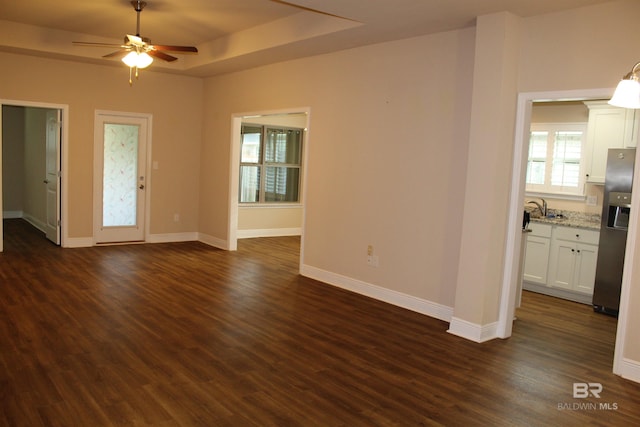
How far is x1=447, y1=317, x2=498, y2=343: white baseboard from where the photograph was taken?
429 centimetres

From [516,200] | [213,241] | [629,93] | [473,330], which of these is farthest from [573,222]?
[213,241]

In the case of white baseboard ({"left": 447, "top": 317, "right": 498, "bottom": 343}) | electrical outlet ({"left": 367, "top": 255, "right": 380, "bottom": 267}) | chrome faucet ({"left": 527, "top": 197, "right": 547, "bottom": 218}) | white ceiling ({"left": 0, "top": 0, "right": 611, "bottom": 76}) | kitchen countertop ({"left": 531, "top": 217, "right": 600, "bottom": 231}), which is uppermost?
white ceiling ({"left": 0, "top": 0, "right": 611, "bottom": 76})

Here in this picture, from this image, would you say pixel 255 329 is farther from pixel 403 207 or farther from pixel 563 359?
pixel 563 359

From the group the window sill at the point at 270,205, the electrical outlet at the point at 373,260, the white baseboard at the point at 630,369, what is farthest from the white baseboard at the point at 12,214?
the white baseboard at the point at 630,369

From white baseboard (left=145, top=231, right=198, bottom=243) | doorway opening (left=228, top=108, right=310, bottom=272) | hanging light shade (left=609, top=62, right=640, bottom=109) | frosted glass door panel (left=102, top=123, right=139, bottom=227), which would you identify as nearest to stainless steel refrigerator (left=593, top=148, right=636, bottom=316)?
hanging light shade (left=609, top=62, right=640, bottom=109)

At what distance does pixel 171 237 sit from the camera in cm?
837

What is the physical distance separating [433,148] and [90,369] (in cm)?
342

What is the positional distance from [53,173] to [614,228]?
739 centimetres

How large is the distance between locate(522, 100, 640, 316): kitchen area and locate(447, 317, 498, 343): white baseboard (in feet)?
3.31

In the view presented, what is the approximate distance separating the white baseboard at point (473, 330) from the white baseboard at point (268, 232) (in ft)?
17.5

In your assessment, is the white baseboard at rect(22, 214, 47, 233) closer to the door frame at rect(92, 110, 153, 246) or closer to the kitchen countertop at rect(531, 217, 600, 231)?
the door frame at rect(92, 110, 153, 246)

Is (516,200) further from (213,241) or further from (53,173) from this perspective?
(53,173)

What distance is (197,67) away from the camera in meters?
7.34

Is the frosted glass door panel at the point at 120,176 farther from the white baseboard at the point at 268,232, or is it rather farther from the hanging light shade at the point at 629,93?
the hanging light shade at the point at 629,93
